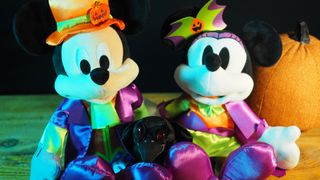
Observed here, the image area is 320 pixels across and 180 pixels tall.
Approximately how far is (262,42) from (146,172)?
0.33 metres

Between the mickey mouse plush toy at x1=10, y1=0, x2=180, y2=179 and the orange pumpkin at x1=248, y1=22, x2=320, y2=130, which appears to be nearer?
the mickey mouse plush toy at x1=10, y1=0, x2=180, y2=179

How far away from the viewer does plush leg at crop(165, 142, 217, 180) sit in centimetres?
73

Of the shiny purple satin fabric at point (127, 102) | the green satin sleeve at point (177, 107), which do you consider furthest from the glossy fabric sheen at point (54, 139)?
the green satin sleeve at point (177, 107)

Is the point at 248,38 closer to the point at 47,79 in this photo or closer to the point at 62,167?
the point at 62,167

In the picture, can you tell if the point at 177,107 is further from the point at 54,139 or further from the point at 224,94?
the point at 54,139

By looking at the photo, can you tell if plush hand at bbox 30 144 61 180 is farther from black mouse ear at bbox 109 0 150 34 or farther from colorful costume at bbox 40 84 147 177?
black mouse ear at bbox 109 0 150 34

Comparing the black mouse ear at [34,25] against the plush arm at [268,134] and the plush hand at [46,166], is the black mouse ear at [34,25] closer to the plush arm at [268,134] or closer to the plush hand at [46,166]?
the plush hand at [46,166]

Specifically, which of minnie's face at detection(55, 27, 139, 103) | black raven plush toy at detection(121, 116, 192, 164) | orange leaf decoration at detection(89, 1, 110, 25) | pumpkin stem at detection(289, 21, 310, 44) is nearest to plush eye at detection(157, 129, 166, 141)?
black raven plush toy at detection(121, 116, 192, 164)

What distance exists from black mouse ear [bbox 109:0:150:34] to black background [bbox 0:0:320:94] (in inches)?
11.3

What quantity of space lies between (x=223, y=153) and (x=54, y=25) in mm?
398

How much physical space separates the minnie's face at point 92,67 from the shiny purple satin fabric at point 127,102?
0.06 meters

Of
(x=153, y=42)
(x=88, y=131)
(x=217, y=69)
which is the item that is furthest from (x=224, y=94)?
(x=153, y=42)

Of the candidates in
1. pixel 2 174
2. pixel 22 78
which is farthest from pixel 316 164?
pixel 22 78

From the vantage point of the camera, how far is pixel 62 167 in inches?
31.2
